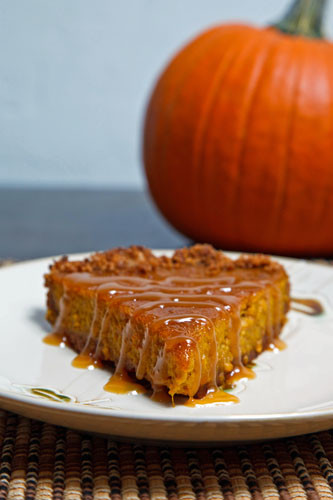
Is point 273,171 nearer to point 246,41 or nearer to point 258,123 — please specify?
point 258,123

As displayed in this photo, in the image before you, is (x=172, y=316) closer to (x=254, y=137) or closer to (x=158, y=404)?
(x=158, y=404)

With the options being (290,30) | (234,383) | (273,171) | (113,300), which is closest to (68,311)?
(113,300)

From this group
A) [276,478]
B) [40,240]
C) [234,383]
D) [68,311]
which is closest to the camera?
[276,478]

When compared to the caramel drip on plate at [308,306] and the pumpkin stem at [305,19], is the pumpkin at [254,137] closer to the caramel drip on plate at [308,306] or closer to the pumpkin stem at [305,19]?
the pumpkin stem at [305,19]

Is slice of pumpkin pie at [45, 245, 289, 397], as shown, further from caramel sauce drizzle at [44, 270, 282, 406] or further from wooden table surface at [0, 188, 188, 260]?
wooden table surface at [0, 188, 188, 260]

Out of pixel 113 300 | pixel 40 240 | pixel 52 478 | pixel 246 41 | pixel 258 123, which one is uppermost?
pixel 246 41

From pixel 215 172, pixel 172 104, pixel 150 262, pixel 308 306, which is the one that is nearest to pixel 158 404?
pixel 150 262
